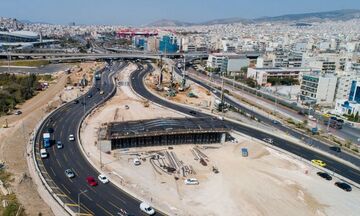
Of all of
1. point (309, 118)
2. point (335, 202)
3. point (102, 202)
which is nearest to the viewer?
point (102, 202)

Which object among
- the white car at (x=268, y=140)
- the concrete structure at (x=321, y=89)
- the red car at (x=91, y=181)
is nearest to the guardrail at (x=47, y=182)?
the red car at (x=91, y=181)

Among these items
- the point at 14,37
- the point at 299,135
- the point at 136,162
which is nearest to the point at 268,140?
the point at 299,135

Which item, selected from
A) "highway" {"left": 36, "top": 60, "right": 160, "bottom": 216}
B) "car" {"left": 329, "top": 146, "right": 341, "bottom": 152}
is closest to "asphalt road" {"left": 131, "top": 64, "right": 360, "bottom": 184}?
"car" {"left": 329, "top": 146, "right": 341, "bottom": 152}

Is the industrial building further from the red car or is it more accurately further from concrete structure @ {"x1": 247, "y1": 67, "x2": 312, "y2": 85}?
concrete structure @ {"x1": 247, "y1": 67, "x2": 312, "y2": 85}

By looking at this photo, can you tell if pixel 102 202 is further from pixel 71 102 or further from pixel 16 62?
pixel 16 62

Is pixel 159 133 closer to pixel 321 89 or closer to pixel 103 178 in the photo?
pixel 103 178

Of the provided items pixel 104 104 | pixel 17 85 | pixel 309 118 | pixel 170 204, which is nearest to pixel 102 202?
pixel 170 204
